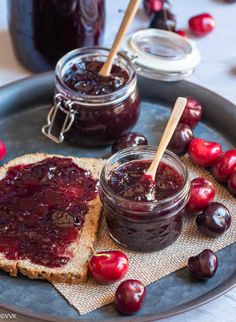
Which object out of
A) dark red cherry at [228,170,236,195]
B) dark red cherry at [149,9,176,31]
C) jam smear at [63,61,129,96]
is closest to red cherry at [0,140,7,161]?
jam smear at [63,61,129,96]

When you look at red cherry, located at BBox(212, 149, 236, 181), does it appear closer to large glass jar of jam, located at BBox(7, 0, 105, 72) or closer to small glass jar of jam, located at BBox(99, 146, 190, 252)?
small glass jar of jam, located at BBox(99, 146, 190, 252)

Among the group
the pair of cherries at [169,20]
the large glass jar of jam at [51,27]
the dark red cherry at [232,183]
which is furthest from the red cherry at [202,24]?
the dark red cherry at [232,183]

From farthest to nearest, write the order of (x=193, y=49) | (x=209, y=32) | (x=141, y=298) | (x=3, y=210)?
(x=209, y=32) < (x=193, y=49) < (x=3, y=210) < (x=141, y=298)

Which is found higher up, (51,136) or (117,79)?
(117,79)

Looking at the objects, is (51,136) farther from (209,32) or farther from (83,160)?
(209,32)

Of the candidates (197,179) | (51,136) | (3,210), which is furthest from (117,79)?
(3,210)
